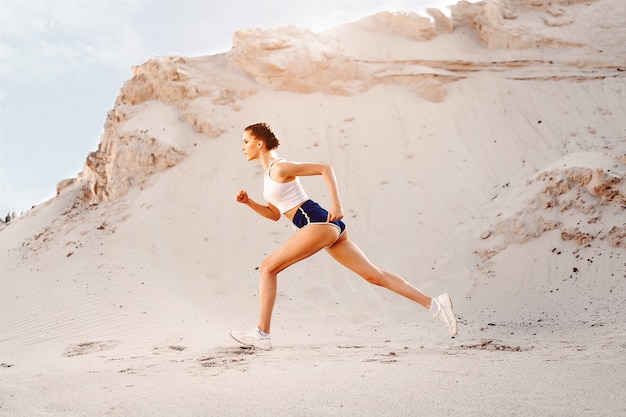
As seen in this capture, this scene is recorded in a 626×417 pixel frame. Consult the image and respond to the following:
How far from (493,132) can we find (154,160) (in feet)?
25.8

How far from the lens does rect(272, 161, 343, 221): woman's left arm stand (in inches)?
152

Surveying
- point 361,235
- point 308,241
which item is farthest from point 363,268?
point 361,235

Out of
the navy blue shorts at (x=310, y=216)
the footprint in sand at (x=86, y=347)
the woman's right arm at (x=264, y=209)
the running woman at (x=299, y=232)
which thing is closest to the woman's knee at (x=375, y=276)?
the running woman at (x=299, y=232)

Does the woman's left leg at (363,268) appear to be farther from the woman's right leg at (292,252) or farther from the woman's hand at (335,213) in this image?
the woman's hand at (335,213)

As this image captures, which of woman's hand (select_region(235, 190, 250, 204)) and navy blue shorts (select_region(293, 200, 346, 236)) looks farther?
woman's hand (select_region(235, 190, 250, 204))

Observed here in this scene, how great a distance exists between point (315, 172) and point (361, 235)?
6.05 meters

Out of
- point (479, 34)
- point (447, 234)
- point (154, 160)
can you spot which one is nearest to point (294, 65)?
point (154, 160)

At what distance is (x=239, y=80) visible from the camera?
45.6ft

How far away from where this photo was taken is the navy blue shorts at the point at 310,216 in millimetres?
4023

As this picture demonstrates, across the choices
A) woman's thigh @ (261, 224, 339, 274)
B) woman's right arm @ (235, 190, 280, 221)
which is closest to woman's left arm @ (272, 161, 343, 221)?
woman's thigh @ (261, 224, 339, 274)

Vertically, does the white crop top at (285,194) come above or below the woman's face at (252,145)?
below

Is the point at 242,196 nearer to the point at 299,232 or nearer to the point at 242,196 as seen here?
the point at 242,196

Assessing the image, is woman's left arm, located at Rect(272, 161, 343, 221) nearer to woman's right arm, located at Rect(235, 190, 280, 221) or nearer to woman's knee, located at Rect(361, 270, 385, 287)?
woman's right arm, located at Rect(235, 190, 280, 221)

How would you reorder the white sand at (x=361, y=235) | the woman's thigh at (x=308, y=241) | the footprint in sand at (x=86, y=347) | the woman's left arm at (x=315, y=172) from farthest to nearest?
the footprint in sand at (x=86, y=347), the woman's thigh at (x=308, y=241), the woman's left arm at (x=315, y=172), the white sand at (x=361, y=235)
